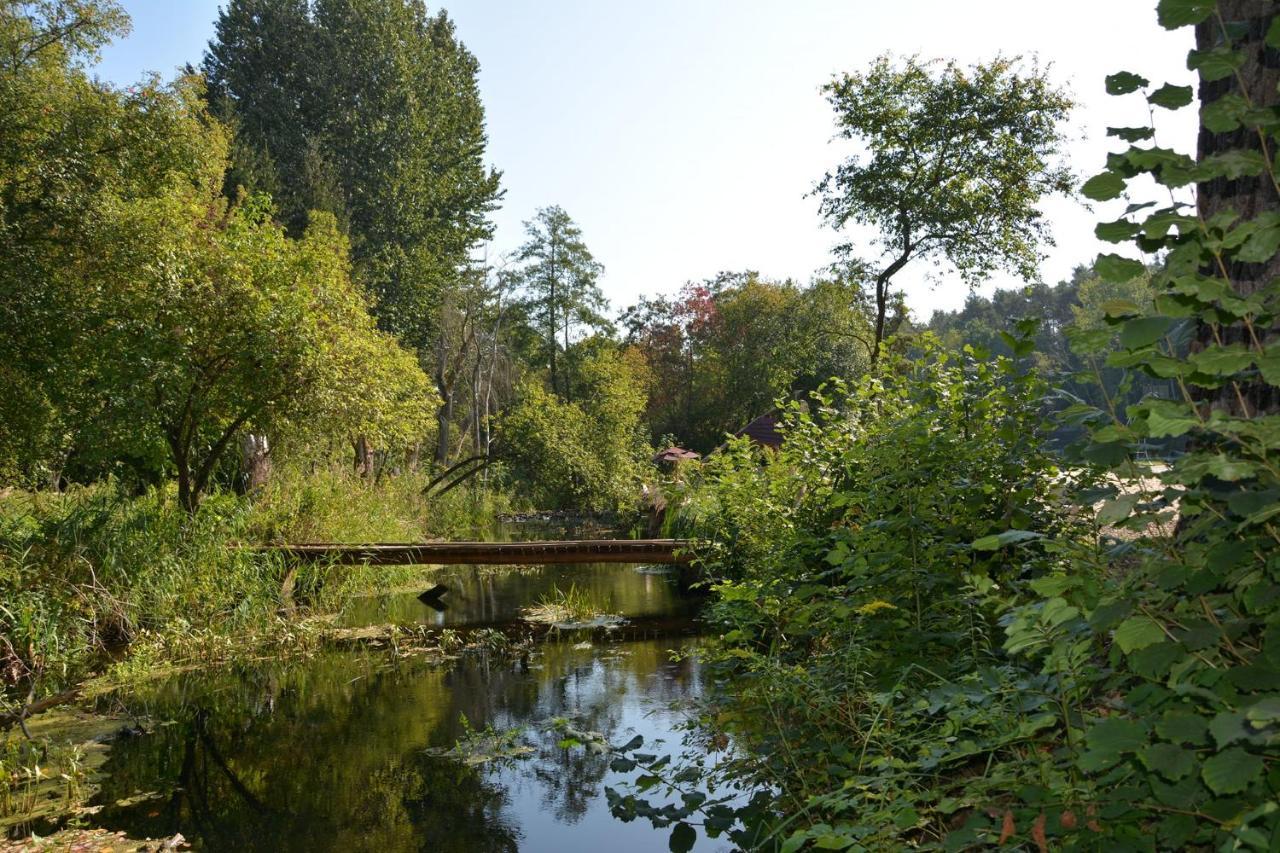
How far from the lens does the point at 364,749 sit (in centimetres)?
641

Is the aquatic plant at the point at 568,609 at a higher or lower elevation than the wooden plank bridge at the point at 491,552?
lower

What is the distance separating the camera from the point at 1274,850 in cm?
146

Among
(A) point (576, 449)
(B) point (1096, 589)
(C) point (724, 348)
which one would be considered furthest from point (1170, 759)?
(C) point (724, 348)

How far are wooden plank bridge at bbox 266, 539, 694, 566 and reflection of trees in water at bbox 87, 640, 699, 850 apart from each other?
1.98m

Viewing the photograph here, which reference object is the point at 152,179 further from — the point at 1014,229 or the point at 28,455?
the point at 1014,229

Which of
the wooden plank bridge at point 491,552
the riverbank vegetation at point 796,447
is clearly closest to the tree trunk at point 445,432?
the riverbank vegetation at point 796,447

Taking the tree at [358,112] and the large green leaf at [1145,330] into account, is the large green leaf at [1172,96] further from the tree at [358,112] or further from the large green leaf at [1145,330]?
the tree at [358,112]

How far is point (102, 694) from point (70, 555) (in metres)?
1.60

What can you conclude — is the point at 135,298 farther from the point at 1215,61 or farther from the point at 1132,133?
the point at 1215,61

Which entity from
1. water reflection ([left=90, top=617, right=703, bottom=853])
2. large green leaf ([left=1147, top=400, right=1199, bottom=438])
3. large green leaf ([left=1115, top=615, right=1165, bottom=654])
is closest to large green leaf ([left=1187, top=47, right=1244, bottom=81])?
large green leaf ([left=1147, top=400, right=1199, bottom=438])

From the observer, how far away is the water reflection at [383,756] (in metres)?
5.05

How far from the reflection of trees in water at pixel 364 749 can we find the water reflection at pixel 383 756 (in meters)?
0.02

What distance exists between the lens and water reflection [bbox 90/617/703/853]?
5055mm

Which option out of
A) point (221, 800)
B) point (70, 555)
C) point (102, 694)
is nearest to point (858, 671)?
point (221, 800)
